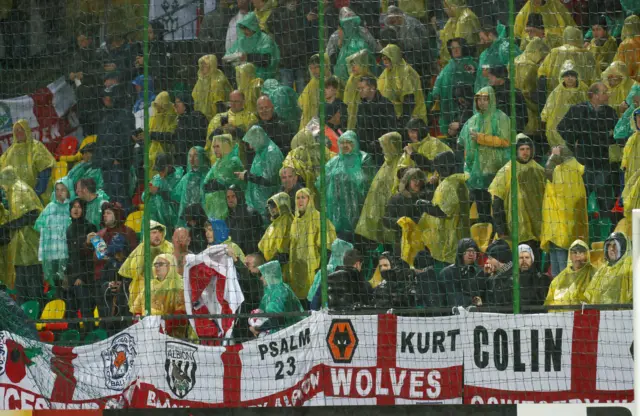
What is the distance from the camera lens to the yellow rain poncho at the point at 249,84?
10.8 metres

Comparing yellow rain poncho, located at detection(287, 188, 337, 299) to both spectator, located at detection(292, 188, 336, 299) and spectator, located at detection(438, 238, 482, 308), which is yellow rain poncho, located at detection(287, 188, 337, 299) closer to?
spectator, located at detection(292, 188, 336, 299)

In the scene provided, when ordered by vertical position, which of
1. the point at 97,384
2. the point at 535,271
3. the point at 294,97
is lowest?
the point at 97,384

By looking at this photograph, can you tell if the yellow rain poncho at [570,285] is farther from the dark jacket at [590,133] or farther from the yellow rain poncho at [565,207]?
the dark jacket at [590,133]

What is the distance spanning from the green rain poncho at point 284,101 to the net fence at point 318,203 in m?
0.03

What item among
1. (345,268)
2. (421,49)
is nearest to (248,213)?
(345,268)

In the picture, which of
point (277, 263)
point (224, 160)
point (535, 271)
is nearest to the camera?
point (535, 271)

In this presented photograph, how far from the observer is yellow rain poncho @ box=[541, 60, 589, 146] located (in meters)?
9.55

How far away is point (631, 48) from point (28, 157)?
212 inches

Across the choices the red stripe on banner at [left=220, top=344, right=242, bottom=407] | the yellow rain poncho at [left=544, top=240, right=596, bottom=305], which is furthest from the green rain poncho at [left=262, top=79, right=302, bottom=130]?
the yellow rain poncho at [left=544, top=240, right=596, bottom=305]

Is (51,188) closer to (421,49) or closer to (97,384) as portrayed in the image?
(97,384)

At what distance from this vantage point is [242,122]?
10.6m

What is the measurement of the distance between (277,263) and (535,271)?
1.98 metres

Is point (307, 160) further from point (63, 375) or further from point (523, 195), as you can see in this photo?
point (63, 375)

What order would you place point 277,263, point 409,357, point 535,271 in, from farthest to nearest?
1. point 277,263
2. point 535,271
3. point 409,357
